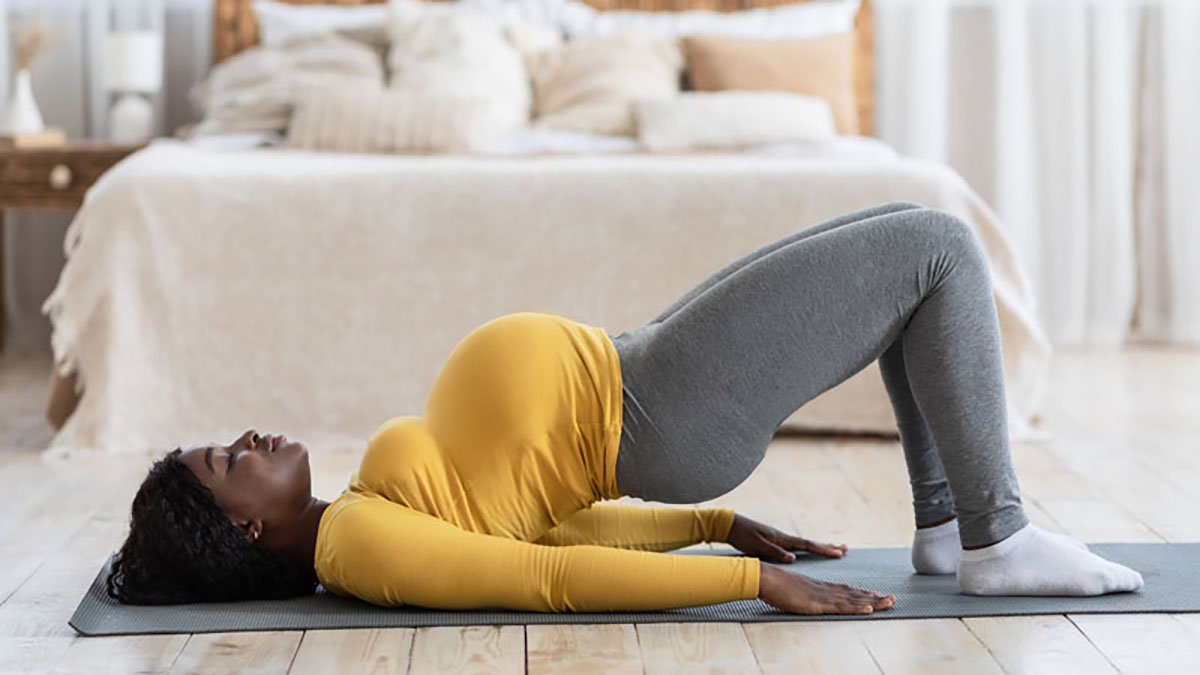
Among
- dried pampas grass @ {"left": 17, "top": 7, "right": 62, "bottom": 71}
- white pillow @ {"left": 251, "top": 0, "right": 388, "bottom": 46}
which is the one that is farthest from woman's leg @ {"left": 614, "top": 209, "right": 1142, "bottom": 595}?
dried pampas grass @ {"left": 17, "top": 7, "right": 62, "bottom": 71}

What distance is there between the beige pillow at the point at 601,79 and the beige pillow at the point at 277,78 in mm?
458

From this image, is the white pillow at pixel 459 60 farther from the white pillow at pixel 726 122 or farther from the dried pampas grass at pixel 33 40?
the dried pampas grass at pixel 33 40

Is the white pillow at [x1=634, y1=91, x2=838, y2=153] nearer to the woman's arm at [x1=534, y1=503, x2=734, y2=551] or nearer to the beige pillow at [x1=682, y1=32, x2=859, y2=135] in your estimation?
the beige pillow at [x1=682, y1=32, x2=859, y2=135]

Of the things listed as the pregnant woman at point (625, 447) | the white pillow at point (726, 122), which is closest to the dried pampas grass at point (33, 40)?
the white pillow at point (726, 122)

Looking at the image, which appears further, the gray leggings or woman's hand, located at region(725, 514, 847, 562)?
woman's hand, located at region(725, 514, 847, 562)

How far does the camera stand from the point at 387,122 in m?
3.75

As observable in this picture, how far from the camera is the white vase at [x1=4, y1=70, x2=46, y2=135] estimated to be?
4.13 meters

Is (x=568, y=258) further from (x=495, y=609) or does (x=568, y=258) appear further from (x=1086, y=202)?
(x=1086, y=202)

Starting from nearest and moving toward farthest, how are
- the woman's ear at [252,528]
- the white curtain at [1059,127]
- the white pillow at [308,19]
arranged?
1. the woman's ear at [252,528]
2. the white pillow at [308,19]
3. the white curtain at [1059,127]

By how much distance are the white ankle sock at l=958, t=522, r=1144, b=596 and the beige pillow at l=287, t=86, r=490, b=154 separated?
2103mm

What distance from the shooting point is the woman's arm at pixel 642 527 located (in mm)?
2066

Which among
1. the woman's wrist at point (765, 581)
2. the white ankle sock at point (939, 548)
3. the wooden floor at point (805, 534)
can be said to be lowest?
the wooden floor at point (805, 534)

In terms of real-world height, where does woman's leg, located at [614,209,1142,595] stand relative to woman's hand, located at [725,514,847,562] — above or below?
above

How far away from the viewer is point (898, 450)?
305 cm
